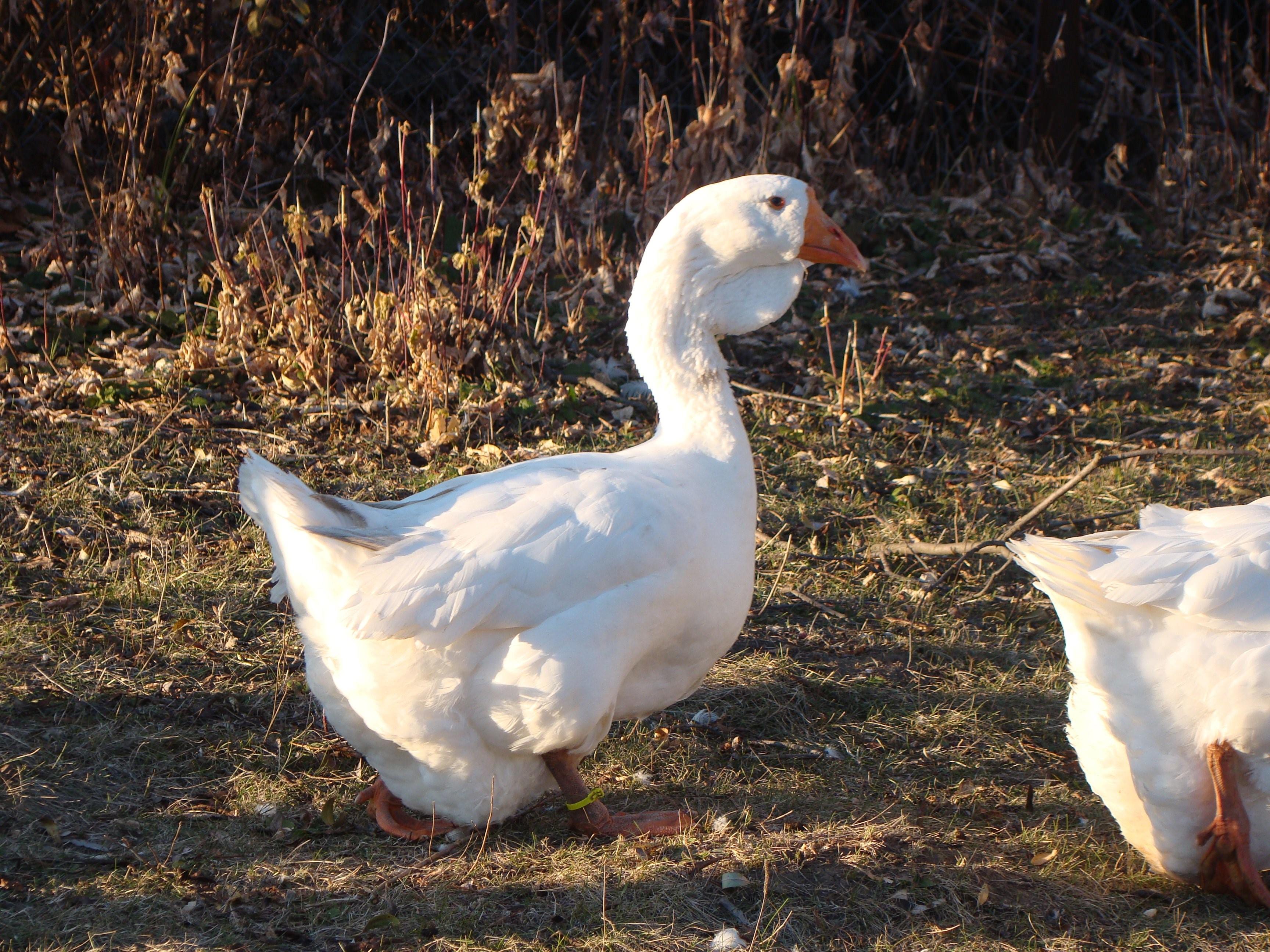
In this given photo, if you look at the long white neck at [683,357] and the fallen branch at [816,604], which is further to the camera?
the fallen branch at [816,604]

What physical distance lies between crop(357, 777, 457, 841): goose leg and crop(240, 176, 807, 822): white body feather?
42mm

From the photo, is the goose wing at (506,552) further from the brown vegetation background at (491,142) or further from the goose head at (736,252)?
the brown vegetation background at (491,142)

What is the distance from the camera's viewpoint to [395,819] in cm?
321

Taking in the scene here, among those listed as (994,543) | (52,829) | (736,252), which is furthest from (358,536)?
(994,543)

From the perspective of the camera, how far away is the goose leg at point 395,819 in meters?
3.13

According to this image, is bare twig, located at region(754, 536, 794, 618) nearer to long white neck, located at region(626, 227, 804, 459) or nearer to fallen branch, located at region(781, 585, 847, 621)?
fallen branch, located at region(781, 585, 847, 621)

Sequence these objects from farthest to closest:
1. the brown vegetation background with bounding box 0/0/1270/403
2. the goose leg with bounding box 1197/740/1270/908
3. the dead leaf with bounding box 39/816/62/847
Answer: the brown vegetation background with bounding box 0/0/1270/403, the dead leaf with bounding box 39/816/62/847, the goose leg with bounding box 1197/740/1270/908

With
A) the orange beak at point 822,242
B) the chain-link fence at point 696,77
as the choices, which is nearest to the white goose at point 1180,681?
the orange beak at point 822,242

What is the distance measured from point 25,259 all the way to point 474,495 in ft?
14.7

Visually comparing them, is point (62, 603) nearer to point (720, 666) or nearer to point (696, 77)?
point (720, 666)

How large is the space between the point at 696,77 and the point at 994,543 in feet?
14.4

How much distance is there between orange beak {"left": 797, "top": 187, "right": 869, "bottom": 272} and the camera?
330 cm

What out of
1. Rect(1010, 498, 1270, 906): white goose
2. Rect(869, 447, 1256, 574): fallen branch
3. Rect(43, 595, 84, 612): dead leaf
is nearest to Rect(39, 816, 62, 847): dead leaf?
Rect(43, 595, 84, 612): dead leaf

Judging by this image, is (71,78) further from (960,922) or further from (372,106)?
(960,922)
